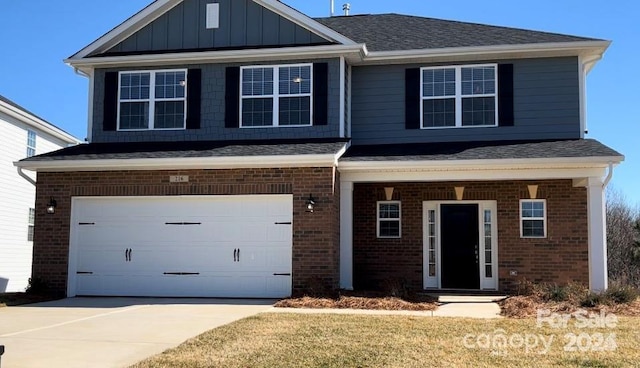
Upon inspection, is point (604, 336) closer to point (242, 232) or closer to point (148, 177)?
point (242, 232)

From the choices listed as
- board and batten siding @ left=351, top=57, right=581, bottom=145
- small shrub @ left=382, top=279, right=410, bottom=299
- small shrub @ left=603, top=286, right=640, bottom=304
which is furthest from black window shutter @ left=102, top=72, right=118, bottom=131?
small shrub @ left=603, top=286, right=640, bottom=304

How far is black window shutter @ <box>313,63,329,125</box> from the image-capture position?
47.3 feet

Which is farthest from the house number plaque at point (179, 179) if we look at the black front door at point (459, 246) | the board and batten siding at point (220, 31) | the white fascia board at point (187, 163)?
the black front door at point (459, 246)

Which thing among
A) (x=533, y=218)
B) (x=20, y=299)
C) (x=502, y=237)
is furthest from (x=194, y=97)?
(x=533, y=218)

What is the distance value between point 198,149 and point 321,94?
297cm

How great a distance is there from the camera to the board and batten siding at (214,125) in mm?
14409

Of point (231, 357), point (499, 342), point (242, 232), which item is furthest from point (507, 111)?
point (231, 357)

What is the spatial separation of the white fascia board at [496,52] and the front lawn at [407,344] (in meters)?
6.65

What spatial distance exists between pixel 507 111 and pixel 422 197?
2.73 metres

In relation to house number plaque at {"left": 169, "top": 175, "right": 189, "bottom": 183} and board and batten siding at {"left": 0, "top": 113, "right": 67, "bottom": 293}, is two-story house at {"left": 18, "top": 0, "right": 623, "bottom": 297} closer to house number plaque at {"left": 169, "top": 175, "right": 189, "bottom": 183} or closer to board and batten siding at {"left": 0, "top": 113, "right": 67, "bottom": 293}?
house number plaque at {"left": 169, "top": 175, "right": 189, "bottom": 183}

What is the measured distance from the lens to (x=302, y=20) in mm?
14750

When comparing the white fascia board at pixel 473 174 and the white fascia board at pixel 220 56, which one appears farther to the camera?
the white fascia board at pixel 220 56

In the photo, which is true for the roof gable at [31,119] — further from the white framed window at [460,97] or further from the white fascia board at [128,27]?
the white framed window at [460,97]

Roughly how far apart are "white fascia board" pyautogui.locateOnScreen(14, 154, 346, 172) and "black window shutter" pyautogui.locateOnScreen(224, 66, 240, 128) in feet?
5.64
